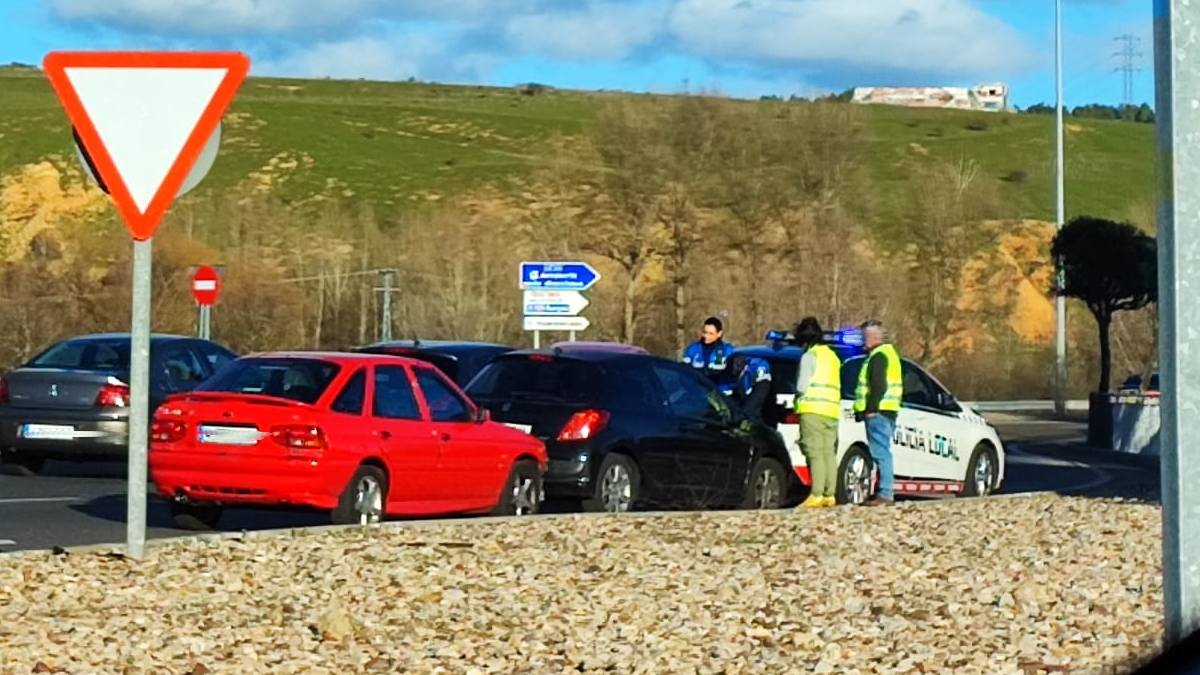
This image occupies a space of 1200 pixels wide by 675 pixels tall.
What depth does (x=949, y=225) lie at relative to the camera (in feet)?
211

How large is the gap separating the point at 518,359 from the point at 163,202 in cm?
762

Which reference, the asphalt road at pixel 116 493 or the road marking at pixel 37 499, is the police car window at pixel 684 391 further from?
the road marking at pixel 37 499

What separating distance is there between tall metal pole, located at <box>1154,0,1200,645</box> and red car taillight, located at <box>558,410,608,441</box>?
35.1 ft

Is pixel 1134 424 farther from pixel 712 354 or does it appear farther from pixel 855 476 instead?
pixel 855 476

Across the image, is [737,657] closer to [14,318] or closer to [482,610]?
[482,610]

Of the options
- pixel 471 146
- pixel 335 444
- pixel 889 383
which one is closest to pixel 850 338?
pixel 889 383

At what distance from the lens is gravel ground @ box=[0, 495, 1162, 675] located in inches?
356

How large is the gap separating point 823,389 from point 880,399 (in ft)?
2.34

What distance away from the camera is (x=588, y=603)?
35.4 feet

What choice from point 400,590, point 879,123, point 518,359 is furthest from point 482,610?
point 879,123

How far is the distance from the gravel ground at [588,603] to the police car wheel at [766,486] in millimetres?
3372

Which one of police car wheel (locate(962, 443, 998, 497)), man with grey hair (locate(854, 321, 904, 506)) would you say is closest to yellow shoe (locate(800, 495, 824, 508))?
man with grey hair (locate(854, 321, 904, 506))

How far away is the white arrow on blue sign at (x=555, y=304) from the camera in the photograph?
33438 mm

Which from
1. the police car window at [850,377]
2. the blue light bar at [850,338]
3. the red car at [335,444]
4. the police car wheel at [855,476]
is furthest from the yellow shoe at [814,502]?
the blue light bar at [850,338]
